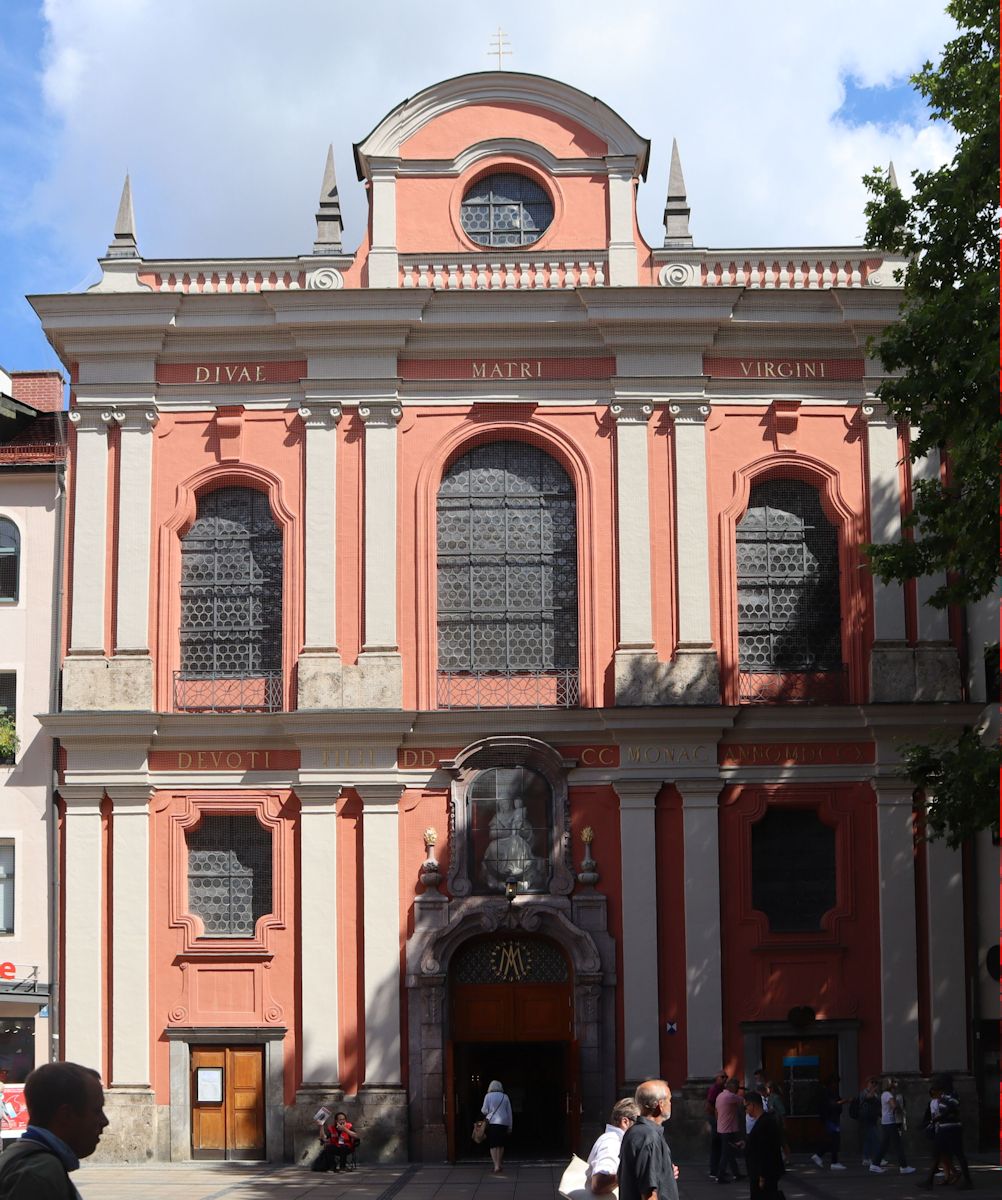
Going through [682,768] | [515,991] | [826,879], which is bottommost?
[515,991]

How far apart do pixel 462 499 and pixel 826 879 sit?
8.87m

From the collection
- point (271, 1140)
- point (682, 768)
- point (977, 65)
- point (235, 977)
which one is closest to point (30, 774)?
point (235, 977)

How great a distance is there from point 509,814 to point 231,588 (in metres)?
6.16

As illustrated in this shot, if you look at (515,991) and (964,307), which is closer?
(964,307)

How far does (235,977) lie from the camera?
91.1ft

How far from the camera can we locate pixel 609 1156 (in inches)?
469

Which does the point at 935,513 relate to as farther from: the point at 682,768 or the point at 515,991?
the point at 515,991

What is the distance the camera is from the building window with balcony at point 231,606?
28750 mm

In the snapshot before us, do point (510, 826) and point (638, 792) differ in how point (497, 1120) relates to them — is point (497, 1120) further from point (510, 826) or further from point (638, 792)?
point (638, 792)

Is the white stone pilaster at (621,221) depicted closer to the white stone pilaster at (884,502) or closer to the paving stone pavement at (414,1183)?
the white stone pilaster at (884,502)

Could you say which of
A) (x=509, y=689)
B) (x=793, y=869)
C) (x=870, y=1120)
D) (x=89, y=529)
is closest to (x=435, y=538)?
(x=509, y=689)

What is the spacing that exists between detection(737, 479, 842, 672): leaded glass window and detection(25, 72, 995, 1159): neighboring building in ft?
0.25

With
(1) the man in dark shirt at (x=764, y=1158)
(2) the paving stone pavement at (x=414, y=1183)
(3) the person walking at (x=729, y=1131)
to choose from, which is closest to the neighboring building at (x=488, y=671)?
(2) the paving stone pavement at (x=414, y=1183)

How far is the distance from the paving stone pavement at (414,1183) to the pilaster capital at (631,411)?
1214 cm
